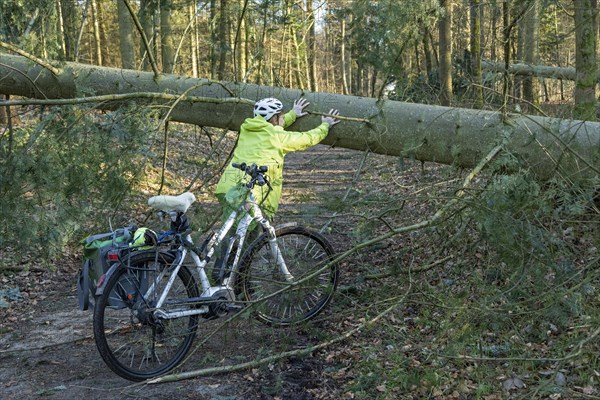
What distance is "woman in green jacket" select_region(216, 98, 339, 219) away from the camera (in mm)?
5125

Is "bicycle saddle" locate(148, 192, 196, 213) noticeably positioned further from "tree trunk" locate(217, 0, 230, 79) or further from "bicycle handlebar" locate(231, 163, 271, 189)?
"tree trunk" locate(217, 0, 230, 79)

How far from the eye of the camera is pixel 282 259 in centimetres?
487

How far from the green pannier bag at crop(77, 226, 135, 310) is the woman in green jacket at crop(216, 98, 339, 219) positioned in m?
0.94

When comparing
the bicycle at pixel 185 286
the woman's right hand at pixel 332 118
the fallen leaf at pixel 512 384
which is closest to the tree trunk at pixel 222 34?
the woman's right hand at pixel 332 118

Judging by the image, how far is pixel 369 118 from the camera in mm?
5539

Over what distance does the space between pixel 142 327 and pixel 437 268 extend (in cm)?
265

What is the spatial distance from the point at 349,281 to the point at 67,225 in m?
2.81

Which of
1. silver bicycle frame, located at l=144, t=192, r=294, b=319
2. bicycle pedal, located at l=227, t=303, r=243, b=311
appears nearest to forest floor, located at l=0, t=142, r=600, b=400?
bicycle pedal, located at l=227, t=303, r=243, b=311

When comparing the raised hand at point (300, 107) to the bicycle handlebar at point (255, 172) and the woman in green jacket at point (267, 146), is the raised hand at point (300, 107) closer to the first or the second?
the woman in green jacket at point (267, 146)

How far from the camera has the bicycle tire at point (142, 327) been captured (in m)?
4.34

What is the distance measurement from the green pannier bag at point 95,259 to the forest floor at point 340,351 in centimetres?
66

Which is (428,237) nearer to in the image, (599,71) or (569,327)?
(569,327)

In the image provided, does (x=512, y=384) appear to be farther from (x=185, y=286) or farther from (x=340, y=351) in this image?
(x=185, y=286)

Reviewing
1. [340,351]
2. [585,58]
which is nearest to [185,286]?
[340,351]
